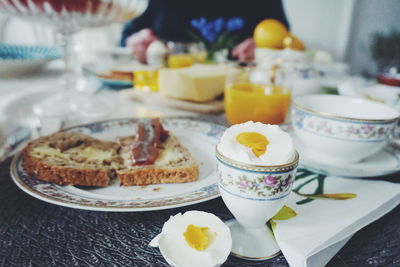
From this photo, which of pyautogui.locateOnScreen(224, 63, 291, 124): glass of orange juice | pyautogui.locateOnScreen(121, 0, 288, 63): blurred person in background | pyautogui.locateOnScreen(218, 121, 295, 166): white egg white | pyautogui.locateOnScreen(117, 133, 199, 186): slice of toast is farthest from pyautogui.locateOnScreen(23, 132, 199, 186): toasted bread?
pyautogui.locateOnScreen(121, 0, 288, 63): blurred person in background

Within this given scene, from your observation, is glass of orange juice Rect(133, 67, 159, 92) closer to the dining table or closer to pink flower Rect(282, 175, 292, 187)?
the dining table

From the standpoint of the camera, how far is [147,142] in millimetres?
657

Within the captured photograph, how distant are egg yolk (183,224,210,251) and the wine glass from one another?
0.74 metres

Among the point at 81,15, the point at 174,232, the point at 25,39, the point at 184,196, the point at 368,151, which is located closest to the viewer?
the point at 174,232

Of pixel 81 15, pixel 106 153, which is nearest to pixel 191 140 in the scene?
pixel 106 153

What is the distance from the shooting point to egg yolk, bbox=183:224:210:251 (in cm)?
39

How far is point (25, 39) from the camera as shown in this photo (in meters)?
4.26

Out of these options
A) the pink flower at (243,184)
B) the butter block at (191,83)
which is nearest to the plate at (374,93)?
the butter block at (191,83)

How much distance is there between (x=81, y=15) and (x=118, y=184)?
2.42 feet

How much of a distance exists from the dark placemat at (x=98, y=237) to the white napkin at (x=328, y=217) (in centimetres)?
2

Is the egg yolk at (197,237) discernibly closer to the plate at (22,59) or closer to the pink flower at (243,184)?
the pink flower at (243,184)

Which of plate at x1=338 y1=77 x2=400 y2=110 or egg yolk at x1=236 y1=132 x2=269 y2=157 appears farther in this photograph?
plate at x1=338 y1=77 x2=400 y2=110

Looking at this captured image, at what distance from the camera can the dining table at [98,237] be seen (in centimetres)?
41

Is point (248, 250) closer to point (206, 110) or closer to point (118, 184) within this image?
point (118, 184)
